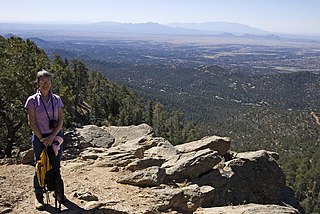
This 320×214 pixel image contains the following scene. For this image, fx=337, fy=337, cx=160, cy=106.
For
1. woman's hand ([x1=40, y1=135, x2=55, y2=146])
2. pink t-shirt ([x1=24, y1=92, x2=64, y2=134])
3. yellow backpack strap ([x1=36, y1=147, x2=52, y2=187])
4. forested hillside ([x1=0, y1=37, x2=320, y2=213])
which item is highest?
pink t-shirt ([x1=24, y1=92, x2=64, y2=134])

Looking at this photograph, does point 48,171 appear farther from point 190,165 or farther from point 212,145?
point 212,145

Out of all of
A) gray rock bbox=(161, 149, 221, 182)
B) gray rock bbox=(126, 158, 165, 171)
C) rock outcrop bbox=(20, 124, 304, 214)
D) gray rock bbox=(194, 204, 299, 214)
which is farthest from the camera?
gray rock bbox=(126, 158, 165, 171)

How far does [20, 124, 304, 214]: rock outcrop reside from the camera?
10.6 m

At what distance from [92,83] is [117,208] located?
54493 mm

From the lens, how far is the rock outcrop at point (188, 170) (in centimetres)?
1056

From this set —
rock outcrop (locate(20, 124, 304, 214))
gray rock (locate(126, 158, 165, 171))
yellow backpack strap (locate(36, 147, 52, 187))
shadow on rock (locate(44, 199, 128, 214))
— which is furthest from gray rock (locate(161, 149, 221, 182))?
yellow backpack strap (locate(36, 147, 52, 187))

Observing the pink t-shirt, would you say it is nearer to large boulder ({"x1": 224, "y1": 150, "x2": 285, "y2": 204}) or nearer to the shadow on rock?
the shadow on rock

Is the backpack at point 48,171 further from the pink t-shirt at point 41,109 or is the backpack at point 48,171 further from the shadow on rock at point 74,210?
the pink t-shirt at point 41,109

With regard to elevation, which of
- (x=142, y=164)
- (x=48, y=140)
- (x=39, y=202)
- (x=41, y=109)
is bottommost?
(x=142, y=164)

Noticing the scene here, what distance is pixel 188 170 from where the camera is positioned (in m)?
12.9

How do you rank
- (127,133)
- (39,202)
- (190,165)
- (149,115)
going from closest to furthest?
(39,202)
(190,165)
(127,133)
(149,115)

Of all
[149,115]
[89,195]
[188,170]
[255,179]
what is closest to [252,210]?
[188,170]

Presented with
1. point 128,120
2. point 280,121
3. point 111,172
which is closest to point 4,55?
point 111,172

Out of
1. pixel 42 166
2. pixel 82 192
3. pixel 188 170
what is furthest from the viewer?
pixel 188 170
